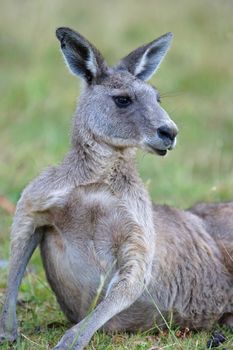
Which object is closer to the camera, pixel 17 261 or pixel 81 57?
pixel 17 261

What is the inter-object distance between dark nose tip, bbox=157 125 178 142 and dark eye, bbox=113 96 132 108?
0.35 metres

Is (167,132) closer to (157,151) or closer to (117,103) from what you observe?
(157,151)

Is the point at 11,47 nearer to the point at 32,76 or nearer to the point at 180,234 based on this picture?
the point at 32,76

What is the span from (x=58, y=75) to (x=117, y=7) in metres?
3.51

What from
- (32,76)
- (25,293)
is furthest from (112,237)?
(32,76)

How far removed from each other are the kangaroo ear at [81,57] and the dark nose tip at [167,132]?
25.1 inches

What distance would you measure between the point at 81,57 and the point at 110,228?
1077mm

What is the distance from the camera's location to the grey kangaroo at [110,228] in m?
5.12

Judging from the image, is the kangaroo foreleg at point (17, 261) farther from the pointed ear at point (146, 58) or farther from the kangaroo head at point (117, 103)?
the pointed ear at point (146, 58)

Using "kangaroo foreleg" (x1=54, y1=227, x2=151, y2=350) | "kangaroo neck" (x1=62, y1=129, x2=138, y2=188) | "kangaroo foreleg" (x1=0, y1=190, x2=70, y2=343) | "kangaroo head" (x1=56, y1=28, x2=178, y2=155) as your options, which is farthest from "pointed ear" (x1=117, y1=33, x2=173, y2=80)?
"kangaroo foreleg" (x1=54, y1=227, x2=151, y2=350)

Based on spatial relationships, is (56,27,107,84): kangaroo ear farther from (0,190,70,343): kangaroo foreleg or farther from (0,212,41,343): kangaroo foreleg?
(0,212,41,343): kangaroo foreleg

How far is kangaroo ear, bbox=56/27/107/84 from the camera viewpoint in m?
5.45

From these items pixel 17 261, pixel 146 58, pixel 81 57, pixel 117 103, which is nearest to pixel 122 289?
pixel 17 261

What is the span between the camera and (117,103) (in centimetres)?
540
